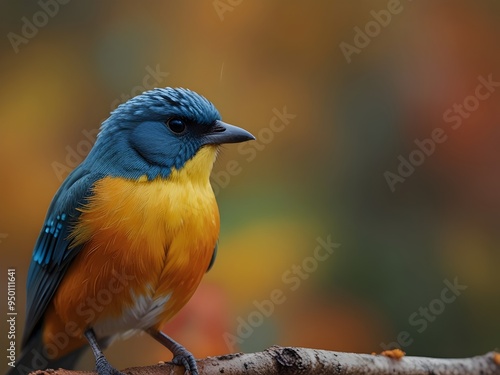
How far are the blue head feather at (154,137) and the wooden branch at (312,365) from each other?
600 mm

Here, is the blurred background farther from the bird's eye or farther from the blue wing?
the bird's eye

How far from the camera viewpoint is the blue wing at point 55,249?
2.18 metres

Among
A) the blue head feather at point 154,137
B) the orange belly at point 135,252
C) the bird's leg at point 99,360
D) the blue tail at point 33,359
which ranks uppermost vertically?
the blue head feather at point 154,137

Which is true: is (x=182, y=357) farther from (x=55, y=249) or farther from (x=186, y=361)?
(x=55, y=249)

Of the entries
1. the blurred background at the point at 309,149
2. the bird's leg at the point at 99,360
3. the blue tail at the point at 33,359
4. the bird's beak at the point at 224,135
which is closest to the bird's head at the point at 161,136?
the bird's beak at the point at 224,135

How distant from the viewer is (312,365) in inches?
83.8

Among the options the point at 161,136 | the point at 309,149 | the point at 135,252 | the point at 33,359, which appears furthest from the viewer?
the point at 309,149

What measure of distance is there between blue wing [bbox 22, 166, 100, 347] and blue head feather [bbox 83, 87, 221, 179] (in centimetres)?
10

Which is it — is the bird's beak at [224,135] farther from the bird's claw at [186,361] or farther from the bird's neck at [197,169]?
the bird's claw at [186,361]

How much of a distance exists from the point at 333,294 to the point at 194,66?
1.34 m

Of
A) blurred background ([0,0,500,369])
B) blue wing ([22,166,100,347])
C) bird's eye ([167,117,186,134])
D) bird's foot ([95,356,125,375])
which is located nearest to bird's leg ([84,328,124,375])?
bird's foot ([95,356,125,375])

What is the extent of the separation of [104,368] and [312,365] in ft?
2.05

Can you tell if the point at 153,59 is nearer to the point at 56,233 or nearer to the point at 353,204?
the point at 353,204

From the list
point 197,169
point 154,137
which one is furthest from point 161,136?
point 197,169
